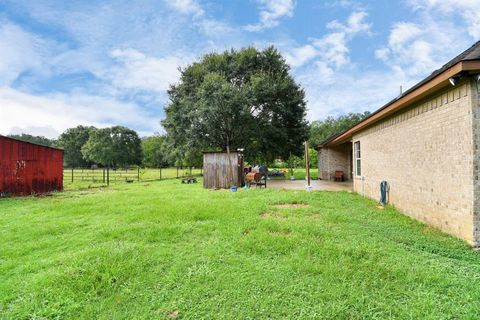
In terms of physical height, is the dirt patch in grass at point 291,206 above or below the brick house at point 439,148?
below

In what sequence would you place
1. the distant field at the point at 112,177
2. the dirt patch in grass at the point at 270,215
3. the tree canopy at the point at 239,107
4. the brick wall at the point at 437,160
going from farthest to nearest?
the tree canopy at the point at 239,107, the distant field at the point at 112,177, the dirt patch in grass at the point at 270,215, the brick wall at the point at 437,160

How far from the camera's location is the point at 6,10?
8.27m

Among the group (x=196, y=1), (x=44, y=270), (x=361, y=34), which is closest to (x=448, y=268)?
(x=44, y=270)

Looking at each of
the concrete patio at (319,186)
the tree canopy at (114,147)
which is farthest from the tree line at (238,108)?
the tree canopy at (114,147)

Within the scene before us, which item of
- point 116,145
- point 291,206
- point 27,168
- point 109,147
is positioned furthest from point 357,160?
point 116,145

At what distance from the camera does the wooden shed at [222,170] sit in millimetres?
12609

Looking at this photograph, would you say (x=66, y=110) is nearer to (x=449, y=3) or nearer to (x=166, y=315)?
(x=166, y=315)

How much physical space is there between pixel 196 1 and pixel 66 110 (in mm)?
12274

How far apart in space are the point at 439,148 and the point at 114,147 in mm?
58323

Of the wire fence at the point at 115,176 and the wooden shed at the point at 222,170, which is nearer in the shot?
the wooden shed at the point at 222,170

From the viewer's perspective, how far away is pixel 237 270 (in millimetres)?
3121

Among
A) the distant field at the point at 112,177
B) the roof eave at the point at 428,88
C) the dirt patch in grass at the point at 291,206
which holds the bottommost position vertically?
the dirt patch in grass at the point at 291,206

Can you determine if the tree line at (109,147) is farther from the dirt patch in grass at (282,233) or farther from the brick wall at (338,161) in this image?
the dirt patch in grass at (282,233)

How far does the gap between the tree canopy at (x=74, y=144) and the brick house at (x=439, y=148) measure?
67682mm
